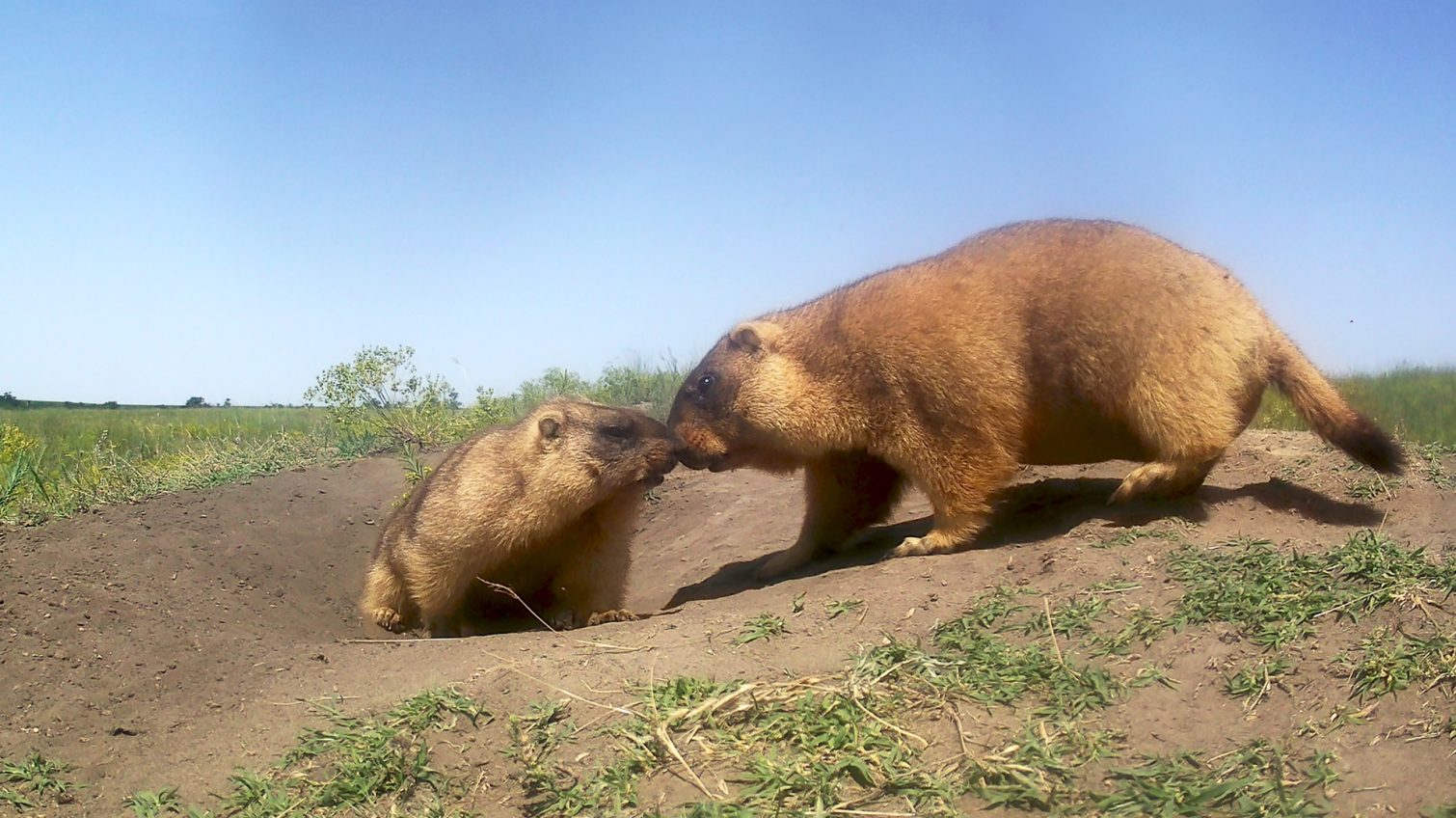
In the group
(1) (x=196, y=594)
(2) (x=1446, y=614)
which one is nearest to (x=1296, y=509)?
(2) (x=1446, y=614)

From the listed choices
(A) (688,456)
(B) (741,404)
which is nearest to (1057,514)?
(B) (741,404)

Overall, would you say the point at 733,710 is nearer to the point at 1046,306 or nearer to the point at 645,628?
the point at 645,628

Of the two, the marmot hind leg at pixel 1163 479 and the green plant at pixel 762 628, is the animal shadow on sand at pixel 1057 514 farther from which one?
the green plant at pixel 762 628

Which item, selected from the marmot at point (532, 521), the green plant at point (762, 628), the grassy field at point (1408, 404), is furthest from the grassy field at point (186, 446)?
the grassy field at point (1408, 404)

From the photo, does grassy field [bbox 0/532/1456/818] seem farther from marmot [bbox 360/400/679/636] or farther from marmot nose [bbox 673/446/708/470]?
marmot nose [bbox 673/446/708/470]

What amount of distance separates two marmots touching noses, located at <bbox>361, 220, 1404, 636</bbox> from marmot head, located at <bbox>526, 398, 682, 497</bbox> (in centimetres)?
1

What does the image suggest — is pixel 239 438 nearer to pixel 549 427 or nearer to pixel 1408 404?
pixel 549 427

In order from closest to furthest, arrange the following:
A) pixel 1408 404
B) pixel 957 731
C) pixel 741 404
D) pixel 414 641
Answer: pixel 957 731 → pixel 414 641 → pixel 741 404 → pixel 1408 404

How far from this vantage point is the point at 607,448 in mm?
5812

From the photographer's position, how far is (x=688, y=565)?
758 cm

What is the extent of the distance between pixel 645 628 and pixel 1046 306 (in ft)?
8.53

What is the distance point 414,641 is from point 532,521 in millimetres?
1038

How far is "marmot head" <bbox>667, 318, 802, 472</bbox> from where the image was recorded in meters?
5.71

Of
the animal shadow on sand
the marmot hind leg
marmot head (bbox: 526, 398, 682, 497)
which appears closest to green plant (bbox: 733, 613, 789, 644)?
the animal shadow on sand
